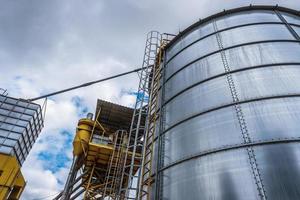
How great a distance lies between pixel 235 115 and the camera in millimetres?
5598

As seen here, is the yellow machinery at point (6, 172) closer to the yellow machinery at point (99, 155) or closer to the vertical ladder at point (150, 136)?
the yellow machinery at point (99, 155)

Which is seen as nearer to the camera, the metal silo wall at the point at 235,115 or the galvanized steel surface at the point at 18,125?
the metal silo wall at the point at 235,115

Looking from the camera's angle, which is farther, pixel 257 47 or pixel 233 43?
pixel 233 43

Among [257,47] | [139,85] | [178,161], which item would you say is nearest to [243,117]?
[178,161]

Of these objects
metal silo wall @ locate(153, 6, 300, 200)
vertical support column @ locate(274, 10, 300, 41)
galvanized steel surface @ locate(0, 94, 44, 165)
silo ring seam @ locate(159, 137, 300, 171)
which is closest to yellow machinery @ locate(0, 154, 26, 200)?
galvanized steel surface @ locate(0, 94, 44, 165)

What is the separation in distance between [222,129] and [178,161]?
1.29m

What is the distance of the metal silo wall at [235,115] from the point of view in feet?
15.1

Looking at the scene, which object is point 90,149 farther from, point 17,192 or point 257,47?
point 257,47

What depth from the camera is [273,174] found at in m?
4.40

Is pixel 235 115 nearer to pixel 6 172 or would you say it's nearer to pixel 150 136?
pixel 150 136

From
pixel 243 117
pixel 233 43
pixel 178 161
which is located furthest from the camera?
pixel 233 43

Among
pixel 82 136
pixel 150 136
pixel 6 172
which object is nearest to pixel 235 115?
pixel 150 136

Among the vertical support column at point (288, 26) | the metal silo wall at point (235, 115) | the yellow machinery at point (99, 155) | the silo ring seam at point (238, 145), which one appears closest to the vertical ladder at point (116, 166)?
the yellow machinery at point (99, 155)

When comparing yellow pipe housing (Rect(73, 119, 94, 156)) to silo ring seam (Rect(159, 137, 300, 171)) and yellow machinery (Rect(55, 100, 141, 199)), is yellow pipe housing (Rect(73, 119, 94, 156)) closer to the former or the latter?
yellow machinery (Rect(55, 100, 141, 199))
